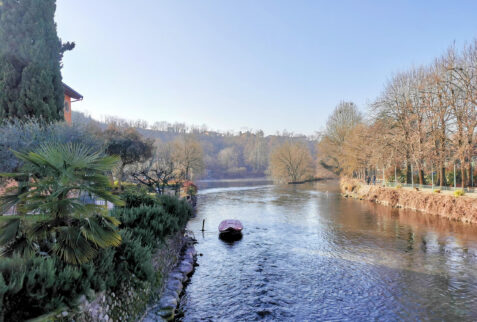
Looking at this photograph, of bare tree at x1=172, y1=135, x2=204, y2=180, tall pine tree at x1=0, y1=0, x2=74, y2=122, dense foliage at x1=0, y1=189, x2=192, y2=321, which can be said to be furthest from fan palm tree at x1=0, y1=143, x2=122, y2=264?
bare tree at x1=172, y1=135, x2=204, y2=180

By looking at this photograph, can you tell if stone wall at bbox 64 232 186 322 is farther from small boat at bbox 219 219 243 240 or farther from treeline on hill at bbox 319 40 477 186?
treeline on hill at bbox 319 40 477 186

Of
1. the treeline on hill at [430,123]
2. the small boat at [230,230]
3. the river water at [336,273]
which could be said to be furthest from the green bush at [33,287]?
the treeline on hill at [430,123]

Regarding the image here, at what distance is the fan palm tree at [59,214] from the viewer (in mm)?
4793

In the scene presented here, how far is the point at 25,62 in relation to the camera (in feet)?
49.9

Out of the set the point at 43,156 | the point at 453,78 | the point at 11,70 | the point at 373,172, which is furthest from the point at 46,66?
the point at 373,172

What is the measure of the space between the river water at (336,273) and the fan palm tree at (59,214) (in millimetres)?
4712

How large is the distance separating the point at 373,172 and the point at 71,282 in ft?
155

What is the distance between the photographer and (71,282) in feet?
15.3

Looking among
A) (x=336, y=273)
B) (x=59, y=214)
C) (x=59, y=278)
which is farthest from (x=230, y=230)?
(x=59, y=278)

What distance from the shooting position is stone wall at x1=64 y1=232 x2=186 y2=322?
16.0 feet

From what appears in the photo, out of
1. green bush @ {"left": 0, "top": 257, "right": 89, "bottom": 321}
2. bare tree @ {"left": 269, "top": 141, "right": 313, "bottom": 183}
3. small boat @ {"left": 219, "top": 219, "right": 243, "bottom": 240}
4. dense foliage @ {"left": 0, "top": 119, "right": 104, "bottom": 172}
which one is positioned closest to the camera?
green bush @ {"left": 0, "top": 257, "right": 89, "bottom": 321}

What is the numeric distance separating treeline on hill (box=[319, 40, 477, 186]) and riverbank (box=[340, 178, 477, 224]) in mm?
2488

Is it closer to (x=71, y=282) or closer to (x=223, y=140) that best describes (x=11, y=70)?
(x=71, y=282)

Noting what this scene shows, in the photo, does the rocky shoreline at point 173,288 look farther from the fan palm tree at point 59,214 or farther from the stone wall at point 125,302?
the fan palm tree at point 59,214
